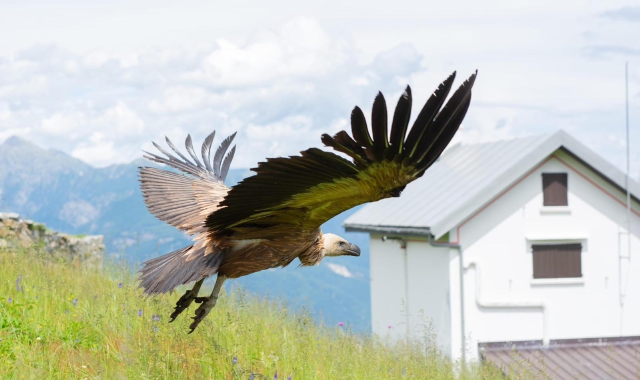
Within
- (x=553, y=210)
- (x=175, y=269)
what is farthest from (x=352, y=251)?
(x=553, y=210)

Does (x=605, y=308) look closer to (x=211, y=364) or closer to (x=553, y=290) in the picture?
(x=553, y=290)

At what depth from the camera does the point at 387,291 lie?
19438mm

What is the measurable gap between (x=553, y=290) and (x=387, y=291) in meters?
4.39

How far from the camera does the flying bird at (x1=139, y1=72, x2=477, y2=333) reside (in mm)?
3918

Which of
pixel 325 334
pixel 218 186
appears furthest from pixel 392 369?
pixel 218 186

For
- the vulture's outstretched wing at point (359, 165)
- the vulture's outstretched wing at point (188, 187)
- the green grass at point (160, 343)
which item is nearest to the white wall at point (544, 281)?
the green grass at point (160, 343)

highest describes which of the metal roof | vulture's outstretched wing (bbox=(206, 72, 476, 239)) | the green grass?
vulture's outstretched wing (bbox=(206, 72, 476, 239))

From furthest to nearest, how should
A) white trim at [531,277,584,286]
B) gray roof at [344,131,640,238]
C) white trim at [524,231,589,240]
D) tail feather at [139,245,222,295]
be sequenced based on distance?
white trim at [524,231,589,240] < white trim at [531,277,584,286] < gray roof at [344,131,640,238] < tail feather at [139,245,222,295]

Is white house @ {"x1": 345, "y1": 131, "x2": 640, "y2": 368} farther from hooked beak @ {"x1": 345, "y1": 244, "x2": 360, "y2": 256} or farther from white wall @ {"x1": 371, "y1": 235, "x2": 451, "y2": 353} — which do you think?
hooked beak @ {"x1": 345, "y1": 244, "x2": 360, "y2": 256}

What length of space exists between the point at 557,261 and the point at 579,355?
2.20 metres

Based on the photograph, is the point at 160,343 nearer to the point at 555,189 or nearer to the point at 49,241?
the point at 49,241

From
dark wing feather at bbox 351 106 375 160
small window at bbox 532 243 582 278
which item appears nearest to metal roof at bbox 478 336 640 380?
small window at bbox 532 243 582 278

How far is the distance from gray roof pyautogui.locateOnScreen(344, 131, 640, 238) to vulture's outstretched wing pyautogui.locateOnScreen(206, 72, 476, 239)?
36.7 ft

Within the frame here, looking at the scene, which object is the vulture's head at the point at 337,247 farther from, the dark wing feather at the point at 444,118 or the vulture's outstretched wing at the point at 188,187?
the dark wing feather at the point at 444,118
